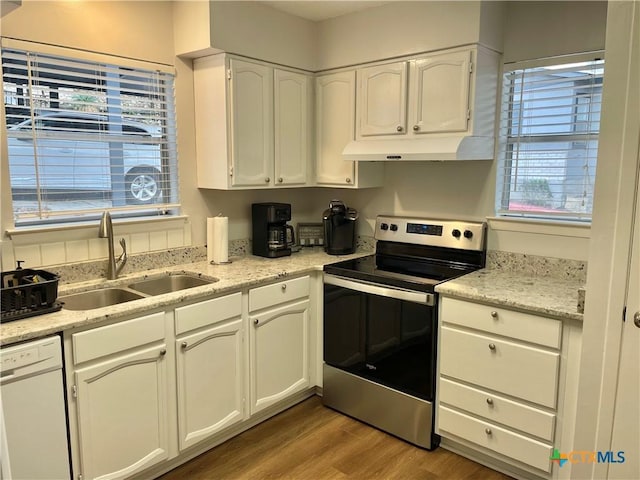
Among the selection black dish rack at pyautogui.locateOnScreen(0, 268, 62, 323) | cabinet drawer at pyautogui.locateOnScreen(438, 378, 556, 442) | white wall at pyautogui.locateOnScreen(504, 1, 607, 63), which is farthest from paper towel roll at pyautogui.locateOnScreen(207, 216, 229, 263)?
white wall at pyautogui.locateOnScreen(504, 1, 607, 63)

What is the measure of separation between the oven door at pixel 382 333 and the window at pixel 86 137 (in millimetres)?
1197

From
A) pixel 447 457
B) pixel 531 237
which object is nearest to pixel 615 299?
pixel 531 237

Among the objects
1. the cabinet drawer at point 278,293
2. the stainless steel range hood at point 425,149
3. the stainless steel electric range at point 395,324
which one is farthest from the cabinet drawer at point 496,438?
the stainless steel range hood at point 425,149

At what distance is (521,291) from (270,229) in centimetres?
156

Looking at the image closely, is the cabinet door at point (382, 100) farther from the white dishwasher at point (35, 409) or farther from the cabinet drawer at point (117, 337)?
the white dishwasher at point (35, 409)

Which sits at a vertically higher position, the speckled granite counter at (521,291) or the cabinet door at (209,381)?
the speckled granite counter at (521,291)

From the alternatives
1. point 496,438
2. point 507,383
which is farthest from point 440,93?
point 496,438

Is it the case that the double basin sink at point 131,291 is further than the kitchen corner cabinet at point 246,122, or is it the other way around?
the kitchen corner cabinet at point 246,122

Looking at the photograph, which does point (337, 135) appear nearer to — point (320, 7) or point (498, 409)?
point (320, 7)

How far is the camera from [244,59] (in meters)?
2.90

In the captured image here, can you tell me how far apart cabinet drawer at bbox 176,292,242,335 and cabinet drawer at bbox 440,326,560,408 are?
1.09 m

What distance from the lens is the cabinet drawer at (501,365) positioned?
2.21 metres

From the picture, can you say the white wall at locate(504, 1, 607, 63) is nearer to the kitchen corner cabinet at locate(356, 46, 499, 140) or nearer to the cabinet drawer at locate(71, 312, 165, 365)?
the kitchen corner cabinet at locate(356, 46, 499, 140)

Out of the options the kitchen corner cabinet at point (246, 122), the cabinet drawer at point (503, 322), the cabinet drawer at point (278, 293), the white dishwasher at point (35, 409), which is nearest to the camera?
the white dishwasher at point (35, 409)
